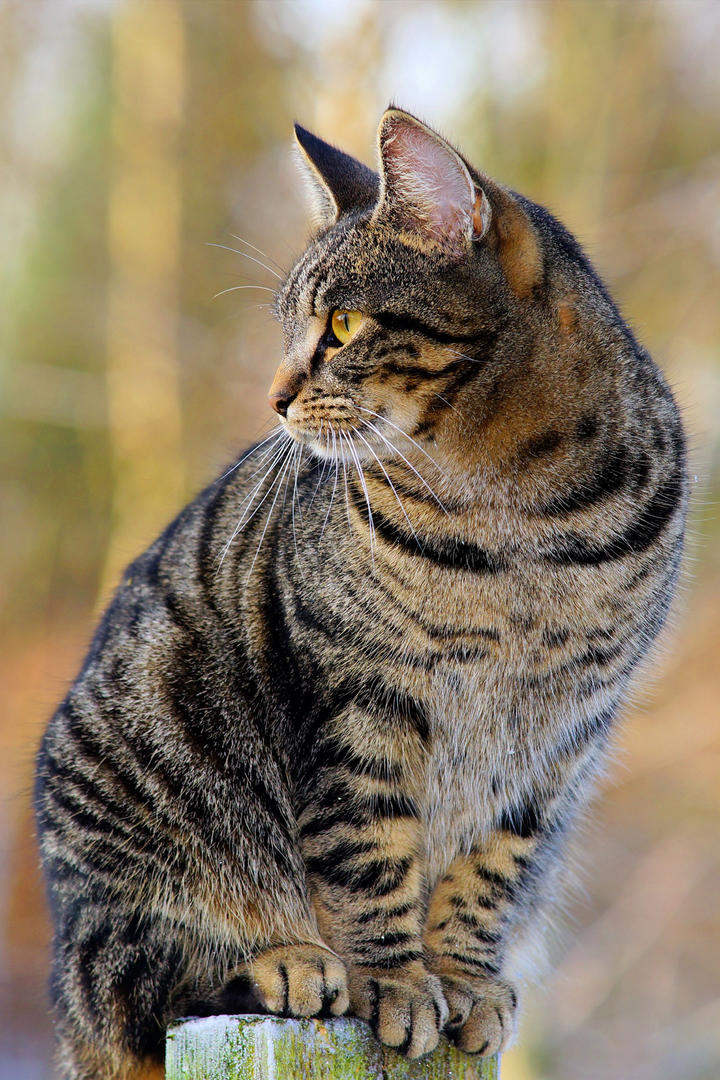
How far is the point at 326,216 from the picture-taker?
2.51 metres

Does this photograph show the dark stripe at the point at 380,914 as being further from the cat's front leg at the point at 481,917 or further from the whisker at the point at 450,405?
the whisker at the point at 450,405

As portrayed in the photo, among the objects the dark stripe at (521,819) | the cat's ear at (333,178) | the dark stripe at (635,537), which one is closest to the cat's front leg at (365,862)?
the dark stripe at (521,819)

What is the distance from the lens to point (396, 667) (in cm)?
201

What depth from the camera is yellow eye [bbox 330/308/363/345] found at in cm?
205

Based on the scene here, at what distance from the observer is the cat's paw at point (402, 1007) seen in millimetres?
1806

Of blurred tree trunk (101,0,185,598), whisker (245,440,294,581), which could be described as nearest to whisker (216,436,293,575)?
whisker (245,440,294,581)

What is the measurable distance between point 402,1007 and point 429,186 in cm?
153

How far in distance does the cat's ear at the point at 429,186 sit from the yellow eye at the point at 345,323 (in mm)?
196

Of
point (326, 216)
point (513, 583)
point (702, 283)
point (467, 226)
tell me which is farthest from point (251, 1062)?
point (702, 283)

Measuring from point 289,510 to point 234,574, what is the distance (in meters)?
0.19

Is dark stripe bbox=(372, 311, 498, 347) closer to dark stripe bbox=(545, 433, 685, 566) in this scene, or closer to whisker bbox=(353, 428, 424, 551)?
whisker bbox=(353, 428, 424, 551)

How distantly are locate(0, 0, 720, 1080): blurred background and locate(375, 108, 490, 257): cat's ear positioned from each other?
3.13 m

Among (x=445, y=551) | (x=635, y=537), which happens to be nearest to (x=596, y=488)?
(x=635, y=537)

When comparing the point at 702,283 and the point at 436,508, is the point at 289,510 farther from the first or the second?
the point at 702,283
